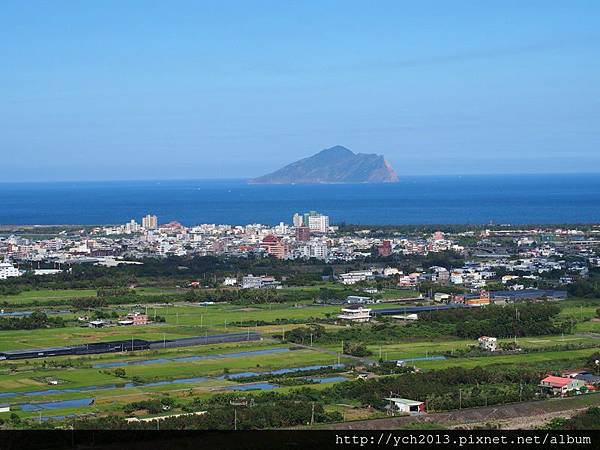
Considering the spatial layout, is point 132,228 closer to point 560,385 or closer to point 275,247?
point 275,247

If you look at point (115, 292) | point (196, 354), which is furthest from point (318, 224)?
point (196, 354)

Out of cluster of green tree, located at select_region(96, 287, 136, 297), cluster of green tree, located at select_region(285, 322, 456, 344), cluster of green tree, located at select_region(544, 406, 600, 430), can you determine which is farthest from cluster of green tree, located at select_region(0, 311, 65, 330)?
cluster of green tree, located at select_region(544, 406, 600, 430)

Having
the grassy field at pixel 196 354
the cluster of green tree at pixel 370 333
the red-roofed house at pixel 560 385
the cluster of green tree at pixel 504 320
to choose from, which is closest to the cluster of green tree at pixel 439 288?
the grassy field at pixel 196 354

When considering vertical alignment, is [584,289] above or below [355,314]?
above
